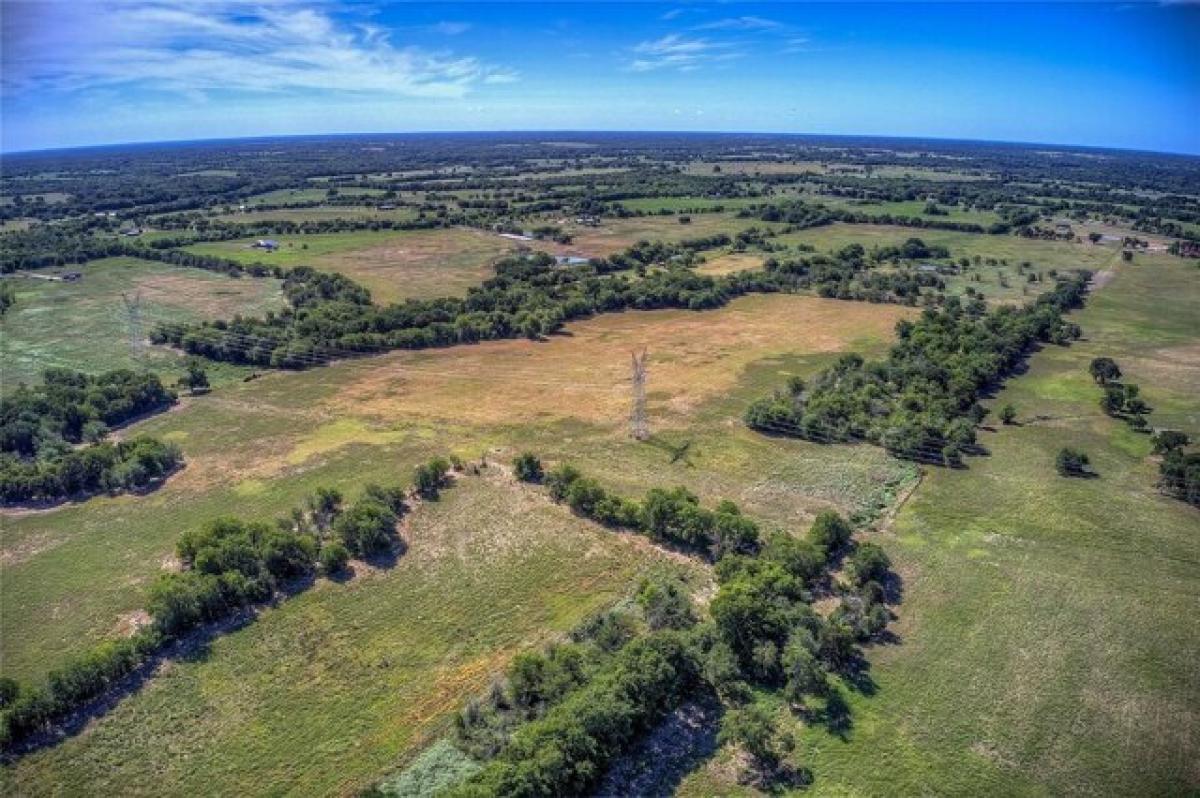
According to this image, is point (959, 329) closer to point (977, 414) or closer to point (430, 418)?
point (977, 414)

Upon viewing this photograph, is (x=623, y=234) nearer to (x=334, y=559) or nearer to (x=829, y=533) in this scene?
(x=829, y=533)

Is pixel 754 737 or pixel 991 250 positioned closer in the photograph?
pixel 754 737

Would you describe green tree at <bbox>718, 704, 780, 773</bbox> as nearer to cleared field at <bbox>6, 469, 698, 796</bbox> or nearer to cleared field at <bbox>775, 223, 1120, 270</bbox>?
cleared field at <bbox>6, 469, 698, 796</bbox>

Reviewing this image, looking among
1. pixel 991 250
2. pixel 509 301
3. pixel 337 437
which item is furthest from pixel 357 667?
pixel 991 250

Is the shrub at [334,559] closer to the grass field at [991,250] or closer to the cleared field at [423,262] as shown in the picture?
the cleared field at [423,262]

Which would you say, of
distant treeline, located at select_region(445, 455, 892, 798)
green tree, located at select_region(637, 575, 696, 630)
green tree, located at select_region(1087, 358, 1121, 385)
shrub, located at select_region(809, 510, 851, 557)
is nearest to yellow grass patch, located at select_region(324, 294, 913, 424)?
green tree, located at select_region(1087, 358, 1121, 385)

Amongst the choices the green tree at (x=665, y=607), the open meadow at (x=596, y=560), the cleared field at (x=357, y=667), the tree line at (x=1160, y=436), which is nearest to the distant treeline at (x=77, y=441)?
the open meadow at (x=596, y=560)

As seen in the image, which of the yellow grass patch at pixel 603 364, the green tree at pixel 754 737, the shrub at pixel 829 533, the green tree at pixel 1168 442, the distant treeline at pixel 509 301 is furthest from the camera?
the distant treeline at pixel 509 301
